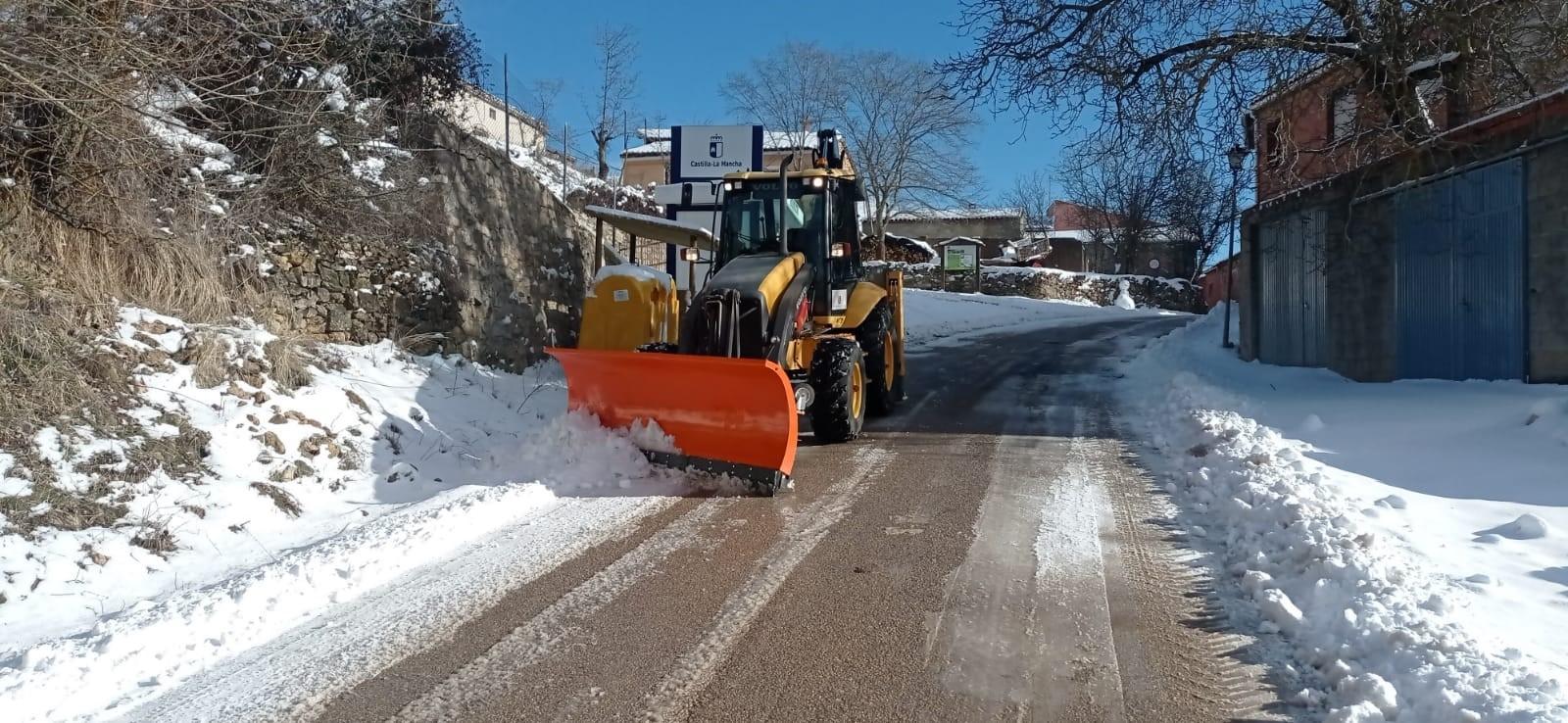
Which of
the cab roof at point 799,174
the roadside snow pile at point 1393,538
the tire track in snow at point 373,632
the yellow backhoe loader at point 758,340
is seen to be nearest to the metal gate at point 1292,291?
the roadside snow pile at point 1393,538

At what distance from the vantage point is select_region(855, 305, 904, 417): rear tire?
9.90m

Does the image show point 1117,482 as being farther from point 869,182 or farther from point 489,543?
point 869,182

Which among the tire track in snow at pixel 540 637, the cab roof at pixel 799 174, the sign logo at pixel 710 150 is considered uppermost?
the sign logo at pixel 710 150

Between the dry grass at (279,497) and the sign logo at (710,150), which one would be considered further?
the sign logo at (710,150)

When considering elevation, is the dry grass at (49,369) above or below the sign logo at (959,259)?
below

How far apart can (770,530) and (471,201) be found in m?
8.13

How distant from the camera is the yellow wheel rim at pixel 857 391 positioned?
8.70 meters

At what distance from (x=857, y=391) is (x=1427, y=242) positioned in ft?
21.1

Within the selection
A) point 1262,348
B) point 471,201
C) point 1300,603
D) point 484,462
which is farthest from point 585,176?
point 1300,603

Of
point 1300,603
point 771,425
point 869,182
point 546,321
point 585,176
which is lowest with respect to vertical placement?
point 1300,603

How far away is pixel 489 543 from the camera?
5.54 metres

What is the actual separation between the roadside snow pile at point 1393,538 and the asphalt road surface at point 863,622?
1.09 feet

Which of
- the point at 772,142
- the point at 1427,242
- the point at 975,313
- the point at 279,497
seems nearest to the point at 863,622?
the point at 279,497

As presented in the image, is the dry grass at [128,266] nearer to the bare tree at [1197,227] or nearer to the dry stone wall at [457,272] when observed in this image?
the dry stone wall at [457,272]
